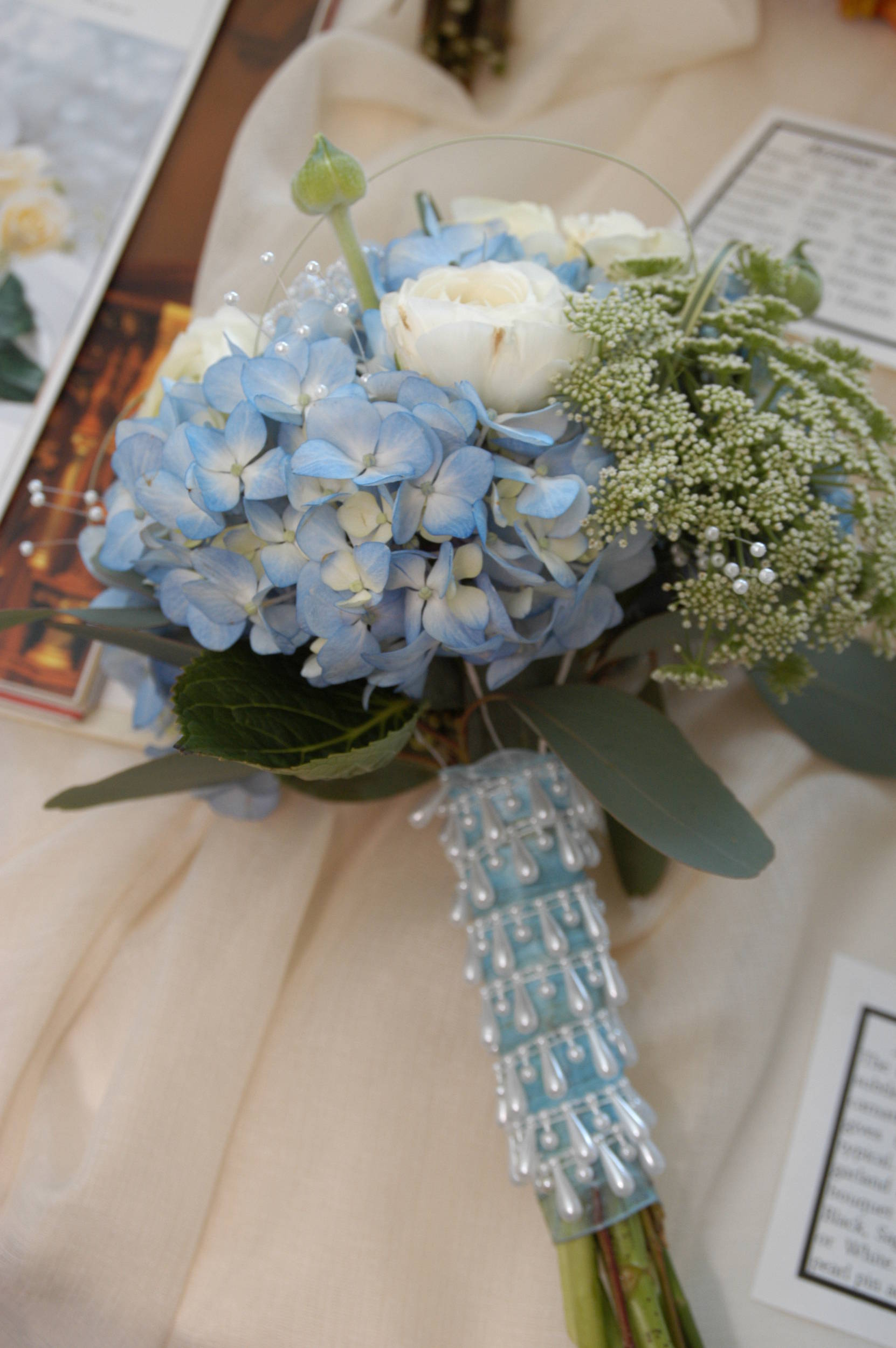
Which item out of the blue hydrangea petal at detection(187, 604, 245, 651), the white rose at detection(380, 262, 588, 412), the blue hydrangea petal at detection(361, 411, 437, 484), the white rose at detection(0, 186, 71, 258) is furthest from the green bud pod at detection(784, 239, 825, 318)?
the white rose at detection(0, 186, 71, 258)

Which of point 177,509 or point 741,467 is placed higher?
point 741,467

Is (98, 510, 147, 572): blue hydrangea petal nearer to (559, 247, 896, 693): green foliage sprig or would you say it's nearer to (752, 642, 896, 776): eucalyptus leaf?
(559, 247, 896, 693): green foliage sprig

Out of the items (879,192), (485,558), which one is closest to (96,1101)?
(485,558)

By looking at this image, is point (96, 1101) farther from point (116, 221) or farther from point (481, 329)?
point (116, 221)

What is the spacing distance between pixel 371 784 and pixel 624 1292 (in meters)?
0.34

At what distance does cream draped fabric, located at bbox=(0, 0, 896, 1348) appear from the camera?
61cm

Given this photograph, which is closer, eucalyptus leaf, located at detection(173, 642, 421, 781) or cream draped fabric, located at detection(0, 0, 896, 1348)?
eucalyptus leaf, located at detection(173, 642, 421, 781)

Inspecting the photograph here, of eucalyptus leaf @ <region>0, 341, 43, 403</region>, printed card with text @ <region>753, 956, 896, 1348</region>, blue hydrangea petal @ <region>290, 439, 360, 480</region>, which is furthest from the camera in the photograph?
eucalyptus leaf @ <region>0, 341, 43, 403</region>

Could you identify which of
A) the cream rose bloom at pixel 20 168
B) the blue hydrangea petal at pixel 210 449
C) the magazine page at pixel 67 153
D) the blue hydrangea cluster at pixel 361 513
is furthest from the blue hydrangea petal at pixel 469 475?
the cream rose bloom at pixel 20 168

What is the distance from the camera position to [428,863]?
0.74 meters

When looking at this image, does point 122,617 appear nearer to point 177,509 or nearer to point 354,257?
point 177,509

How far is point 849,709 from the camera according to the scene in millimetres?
694

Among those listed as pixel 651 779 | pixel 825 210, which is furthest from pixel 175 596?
pixel 825 210

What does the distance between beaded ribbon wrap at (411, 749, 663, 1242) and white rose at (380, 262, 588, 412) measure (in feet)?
0.79
